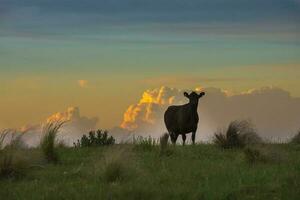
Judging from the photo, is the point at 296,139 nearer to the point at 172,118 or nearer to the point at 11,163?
the point at 172,118

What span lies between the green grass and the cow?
917 centimetres

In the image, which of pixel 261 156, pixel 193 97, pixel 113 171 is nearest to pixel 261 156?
pixel 261 156

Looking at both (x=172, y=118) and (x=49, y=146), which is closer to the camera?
(x=49, y=146)

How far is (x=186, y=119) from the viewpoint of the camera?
2766 centimetres

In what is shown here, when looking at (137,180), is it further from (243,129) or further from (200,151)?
(243,129)

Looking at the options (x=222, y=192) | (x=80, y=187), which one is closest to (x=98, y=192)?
(x=80, y=187)

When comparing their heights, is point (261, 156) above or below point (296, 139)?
below

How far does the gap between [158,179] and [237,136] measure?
8311 millimetres

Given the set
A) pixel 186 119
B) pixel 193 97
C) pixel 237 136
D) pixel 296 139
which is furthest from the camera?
pixel 193 97

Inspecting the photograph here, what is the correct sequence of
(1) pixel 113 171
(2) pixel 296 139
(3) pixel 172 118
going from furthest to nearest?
(3) pixel 172 118, (2) pixel 296 139, (1) pixel 113 171

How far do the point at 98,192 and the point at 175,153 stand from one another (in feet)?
20.6

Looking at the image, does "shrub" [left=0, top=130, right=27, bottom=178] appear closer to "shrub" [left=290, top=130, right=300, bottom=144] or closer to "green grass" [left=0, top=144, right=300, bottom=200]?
"green grass" [left=0, top=144, right=300, bottom=200]

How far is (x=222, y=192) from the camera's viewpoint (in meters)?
13.0

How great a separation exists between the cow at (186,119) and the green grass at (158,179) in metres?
9.17
